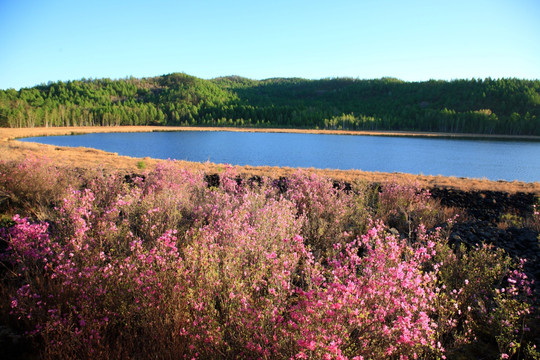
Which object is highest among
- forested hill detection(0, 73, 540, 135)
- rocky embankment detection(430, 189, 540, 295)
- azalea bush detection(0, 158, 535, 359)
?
forested hill detection(0, 73, 540, 135)

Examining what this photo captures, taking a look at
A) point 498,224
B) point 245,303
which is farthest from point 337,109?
point 245,303

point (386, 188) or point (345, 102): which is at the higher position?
point (345, 102)

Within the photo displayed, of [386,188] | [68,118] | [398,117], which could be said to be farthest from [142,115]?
[386,188]

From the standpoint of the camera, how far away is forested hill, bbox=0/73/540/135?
110m

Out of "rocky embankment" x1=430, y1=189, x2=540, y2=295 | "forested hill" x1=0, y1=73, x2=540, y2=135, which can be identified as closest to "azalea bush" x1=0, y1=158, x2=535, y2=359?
"rocky embankment" x1=430, y1=189, x2=540, y2=295

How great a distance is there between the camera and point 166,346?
123 inches

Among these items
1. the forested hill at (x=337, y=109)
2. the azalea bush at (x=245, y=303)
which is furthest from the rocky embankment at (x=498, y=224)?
the forested hill at (x=337, y=109)

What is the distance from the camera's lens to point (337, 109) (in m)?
175

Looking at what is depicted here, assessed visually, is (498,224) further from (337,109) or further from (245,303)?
(337,109)

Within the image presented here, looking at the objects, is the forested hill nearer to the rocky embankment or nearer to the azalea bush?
the azalea bush

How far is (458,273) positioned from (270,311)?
3886mm

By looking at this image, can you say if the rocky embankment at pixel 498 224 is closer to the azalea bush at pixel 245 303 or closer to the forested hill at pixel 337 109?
the azalea bush at pixel 245 303

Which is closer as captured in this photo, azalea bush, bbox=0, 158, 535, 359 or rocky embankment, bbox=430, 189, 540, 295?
azalea bush, bbox=0, 158, 535, 359

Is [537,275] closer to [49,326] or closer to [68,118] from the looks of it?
[49,326]
